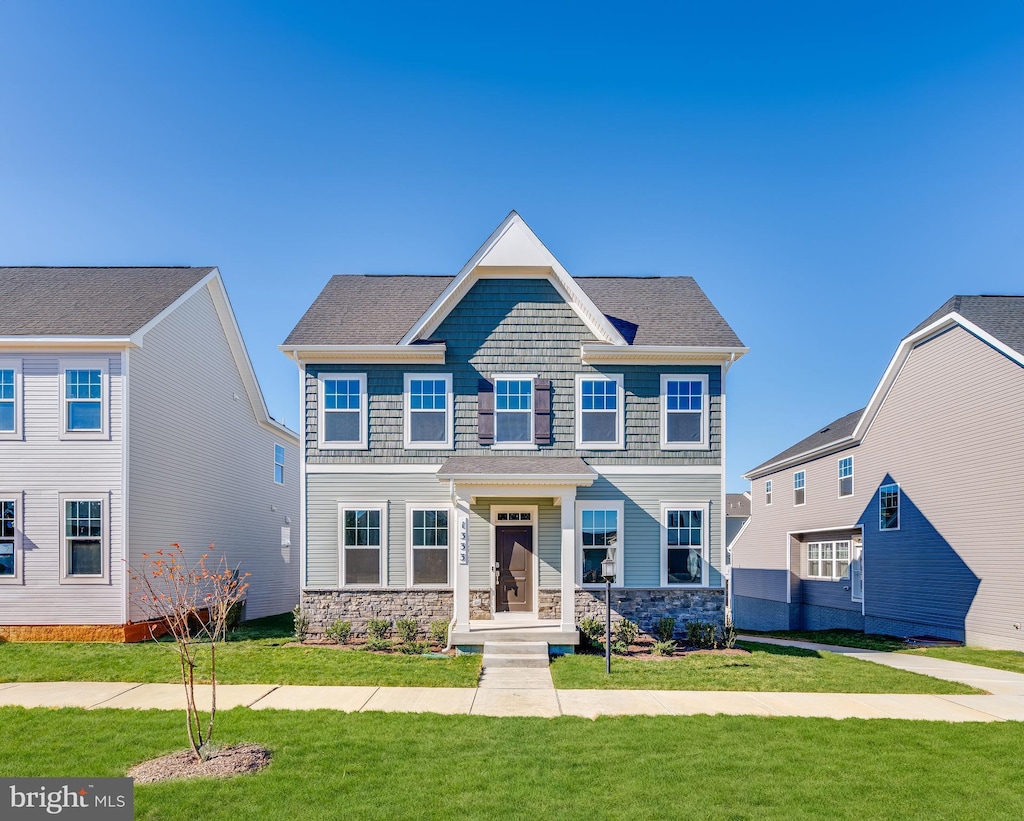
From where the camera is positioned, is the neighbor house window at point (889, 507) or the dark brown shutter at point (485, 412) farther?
the neighbor house window at point (889, 507)

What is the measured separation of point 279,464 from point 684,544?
1490 cm

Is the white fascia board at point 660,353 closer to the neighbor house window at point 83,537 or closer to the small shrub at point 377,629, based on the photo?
the small shrub at point 377,629

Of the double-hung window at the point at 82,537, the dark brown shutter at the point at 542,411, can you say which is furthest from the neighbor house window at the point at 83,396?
the dark brown shutter at the point at 542,411

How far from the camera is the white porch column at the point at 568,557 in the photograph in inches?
525

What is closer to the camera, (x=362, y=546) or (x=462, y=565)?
(x=462, y=565)

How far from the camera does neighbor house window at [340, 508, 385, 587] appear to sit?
14578 millimetres

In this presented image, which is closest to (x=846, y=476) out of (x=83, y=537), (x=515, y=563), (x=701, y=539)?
(x=701, y=539)

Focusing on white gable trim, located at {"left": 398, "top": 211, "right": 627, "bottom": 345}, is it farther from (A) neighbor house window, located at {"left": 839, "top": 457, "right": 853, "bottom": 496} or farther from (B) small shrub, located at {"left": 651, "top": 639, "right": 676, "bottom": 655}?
(A) neighbor house window, located at {"left": 839, "top": 457, "right": 853, "bottom": 496}

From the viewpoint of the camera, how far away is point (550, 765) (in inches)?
265

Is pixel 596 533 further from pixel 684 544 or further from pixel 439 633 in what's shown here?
pixel 439 633

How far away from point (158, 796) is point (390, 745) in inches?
89.4

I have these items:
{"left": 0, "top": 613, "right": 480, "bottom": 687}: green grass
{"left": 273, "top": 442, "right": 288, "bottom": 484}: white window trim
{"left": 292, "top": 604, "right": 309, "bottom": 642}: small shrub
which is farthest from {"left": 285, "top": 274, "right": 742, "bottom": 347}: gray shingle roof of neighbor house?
{"left": 273, "top": 442, "right": 288, "bottom": 484}: white window trim

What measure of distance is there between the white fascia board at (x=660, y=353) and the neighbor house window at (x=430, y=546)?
4.56 meters

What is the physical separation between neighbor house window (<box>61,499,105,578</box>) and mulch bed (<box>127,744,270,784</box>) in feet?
28.8
